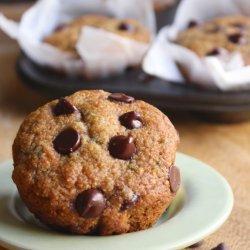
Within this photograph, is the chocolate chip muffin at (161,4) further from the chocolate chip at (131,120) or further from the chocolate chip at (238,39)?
the chocolate chip at (131,120)

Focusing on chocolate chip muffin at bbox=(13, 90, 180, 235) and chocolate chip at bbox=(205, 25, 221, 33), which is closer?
chocolate chip muffin at bbox=(13, 90, 180, 235)

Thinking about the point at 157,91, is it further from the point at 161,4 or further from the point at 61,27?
the point at 161,4

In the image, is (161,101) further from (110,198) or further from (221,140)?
(110,198)

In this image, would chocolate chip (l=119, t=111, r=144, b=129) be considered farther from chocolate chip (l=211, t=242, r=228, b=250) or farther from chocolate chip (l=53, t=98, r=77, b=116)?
chocolate chip (l=211, t=242, r=228, b=250)

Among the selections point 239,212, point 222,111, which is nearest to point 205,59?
point 222,111

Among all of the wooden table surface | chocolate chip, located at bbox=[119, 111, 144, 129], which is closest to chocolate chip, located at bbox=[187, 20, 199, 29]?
the wooden table surface

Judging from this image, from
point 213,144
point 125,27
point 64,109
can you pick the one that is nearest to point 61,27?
point 125,27
